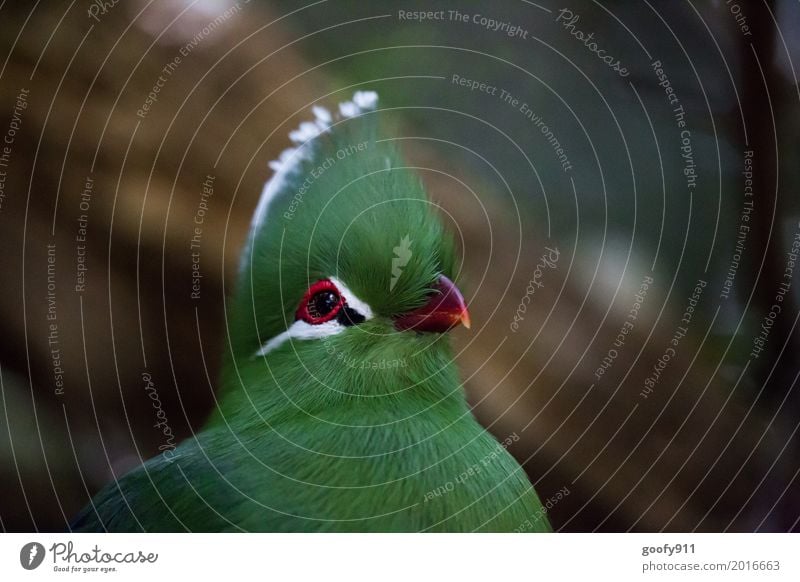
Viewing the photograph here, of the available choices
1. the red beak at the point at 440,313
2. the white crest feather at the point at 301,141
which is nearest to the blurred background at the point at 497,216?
the white crest feather at the point at 301,141

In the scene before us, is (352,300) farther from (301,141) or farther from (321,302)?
(301,141)

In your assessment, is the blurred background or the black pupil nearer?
the black pupil

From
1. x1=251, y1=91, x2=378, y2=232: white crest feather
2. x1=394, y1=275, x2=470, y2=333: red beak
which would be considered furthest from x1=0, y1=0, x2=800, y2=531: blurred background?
x1=394, y1=275, x2=470, y2=333: red beak

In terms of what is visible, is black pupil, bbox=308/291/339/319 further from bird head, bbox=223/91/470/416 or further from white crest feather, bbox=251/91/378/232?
white crest feather, bbox=251/91/378/232

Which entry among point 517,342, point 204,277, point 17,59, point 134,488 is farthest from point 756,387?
point 17,59

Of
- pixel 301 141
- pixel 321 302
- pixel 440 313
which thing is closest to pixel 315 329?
pixel 321 302

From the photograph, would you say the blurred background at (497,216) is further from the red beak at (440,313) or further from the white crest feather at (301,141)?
the red beak at (440,313)
